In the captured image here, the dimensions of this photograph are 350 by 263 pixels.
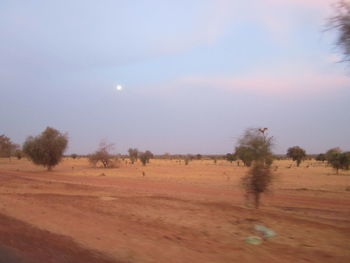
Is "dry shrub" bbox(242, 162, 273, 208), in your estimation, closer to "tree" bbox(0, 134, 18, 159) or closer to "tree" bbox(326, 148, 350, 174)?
"tree" bbox(326, 148, 350, 174)

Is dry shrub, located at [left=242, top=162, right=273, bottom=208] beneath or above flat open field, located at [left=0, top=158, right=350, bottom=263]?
above

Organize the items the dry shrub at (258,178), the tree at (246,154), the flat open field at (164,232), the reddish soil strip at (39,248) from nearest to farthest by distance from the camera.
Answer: the reddish soil strip at (39,248), the flat open field at (164,232), the dry shrub at (258,178), the tree at (246,154)

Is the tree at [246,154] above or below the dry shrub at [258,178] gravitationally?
above

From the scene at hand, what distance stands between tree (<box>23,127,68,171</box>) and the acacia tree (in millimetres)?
44569

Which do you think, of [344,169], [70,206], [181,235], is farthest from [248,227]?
[344,169]

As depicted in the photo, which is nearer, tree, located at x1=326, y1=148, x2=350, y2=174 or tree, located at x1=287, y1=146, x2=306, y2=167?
tree, located at x1=326, y1=148, x2=350, y2=174

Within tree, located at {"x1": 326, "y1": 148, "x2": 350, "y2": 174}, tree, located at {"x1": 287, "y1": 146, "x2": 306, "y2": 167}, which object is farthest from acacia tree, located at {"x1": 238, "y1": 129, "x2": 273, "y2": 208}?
tree, located at {"x1": 287, "y1": 146, "x2": 306, "y2": 167}

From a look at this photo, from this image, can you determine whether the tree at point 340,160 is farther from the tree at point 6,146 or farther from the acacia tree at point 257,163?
the tree at point 6,146

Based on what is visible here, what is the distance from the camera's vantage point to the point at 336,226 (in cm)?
1242

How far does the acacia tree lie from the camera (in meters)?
15.7

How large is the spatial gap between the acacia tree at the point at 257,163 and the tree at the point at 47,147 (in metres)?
44.6

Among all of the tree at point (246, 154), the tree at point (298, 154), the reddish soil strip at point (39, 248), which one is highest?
the tree at point (298, 154)

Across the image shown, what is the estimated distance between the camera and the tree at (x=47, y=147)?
55.5 meters

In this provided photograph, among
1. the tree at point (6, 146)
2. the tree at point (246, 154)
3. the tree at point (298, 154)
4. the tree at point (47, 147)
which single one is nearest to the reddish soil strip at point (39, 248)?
the tree at point (246, 154)
